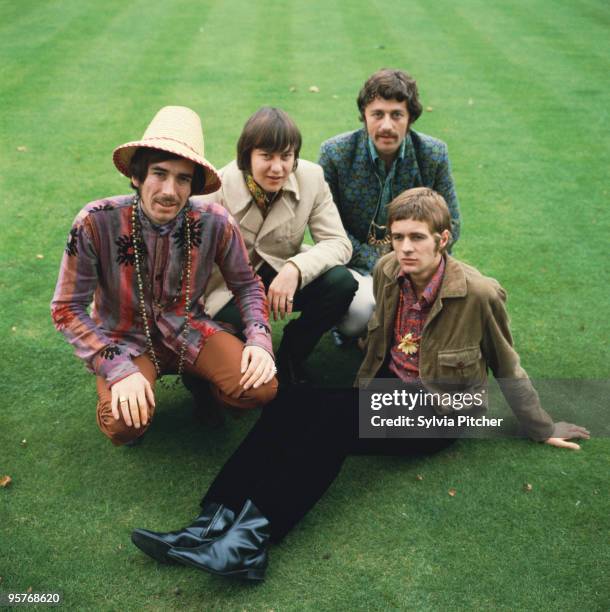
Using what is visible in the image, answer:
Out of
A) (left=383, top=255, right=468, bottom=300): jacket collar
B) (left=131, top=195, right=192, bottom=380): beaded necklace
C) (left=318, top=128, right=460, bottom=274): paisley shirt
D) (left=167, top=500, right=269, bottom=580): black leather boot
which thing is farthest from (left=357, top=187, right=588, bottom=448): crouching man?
(left=167, top=500, right=269, bottom=580): black leather boot

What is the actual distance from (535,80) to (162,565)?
8449 mm

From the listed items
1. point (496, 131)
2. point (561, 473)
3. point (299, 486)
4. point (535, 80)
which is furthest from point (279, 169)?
point (535, 80)

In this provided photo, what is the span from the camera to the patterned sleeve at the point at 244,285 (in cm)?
314

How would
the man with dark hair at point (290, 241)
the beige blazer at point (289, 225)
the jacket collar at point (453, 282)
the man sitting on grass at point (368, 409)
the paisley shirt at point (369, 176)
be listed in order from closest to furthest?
the man sitting on grass at point (368, 409)
the jacket collar at point (453, 282)
the man with dark hair at point (290, 241)
the beige blazer at point (289, 225)
the paisley shirt at point (369, 176)

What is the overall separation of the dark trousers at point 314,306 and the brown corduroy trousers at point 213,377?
393mm

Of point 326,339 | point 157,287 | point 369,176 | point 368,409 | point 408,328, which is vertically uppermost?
point 369,176

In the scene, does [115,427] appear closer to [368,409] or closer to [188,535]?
[188,535]

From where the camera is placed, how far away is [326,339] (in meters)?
4.34

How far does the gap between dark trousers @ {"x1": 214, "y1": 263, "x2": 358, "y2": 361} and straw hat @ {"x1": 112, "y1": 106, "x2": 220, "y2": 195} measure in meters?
0.79

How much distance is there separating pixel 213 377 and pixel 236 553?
83cm

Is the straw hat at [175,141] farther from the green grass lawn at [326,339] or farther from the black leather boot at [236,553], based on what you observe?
the black leather boot at [236,553]

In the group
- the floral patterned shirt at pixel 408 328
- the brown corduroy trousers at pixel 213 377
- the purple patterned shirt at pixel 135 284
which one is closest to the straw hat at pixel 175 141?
the purple patterned shirt at pixel 135 284

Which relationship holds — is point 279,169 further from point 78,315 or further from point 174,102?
point 174,102

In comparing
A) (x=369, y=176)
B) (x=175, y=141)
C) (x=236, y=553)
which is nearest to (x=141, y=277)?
(x=175, y=141)
